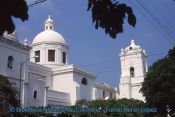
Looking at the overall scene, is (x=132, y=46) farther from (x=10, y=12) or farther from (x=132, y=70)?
(x=10, y=12)

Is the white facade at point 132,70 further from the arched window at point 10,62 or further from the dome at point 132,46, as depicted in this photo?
the arched window at point 10,62

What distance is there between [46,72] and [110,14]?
48.4m

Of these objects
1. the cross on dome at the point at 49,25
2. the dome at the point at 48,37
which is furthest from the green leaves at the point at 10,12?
the cross on dome at the point at 49,25

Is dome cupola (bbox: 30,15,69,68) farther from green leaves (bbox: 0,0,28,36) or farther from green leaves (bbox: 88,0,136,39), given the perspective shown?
green leaves (bbox: 0,0,28,36)

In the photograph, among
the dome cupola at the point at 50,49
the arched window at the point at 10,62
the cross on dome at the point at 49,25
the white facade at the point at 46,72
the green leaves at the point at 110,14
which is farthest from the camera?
the cross on dome at the point at 49,25

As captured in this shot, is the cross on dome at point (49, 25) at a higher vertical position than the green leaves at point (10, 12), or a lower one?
higher

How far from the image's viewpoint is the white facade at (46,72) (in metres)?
41.2

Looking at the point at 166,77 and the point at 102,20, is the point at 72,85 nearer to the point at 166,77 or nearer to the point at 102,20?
the point at 166,77

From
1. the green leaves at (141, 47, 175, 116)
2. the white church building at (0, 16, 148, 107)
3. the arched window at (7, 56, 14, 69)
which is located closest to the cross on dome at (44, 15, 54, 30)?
the white church building at (0, 16, 148, 107)

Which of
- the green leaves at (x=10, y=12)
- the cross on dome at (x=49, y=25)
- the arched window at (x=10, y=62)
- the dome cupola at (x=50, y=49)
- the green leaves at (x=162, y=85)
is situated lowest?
the green leaves at (x=10, y=12)

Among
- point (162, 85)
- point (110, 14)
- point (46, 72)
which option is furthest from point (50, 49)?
point (110, 14)

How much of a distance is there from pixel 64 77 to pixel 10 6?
4887 cm

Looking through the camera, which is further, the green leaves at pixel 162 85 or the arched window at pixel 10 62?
the arched window at pixel 10 62

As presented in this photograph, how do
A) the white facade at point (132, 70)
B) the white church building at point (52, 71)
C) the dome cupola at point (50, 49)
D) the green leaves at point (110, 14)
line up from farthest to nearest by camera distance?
the white facade at point (132, 70) < the dome cupola at point (50, 49) < the white church building at point (52, 71) < the green leaves at point (110, 14)
